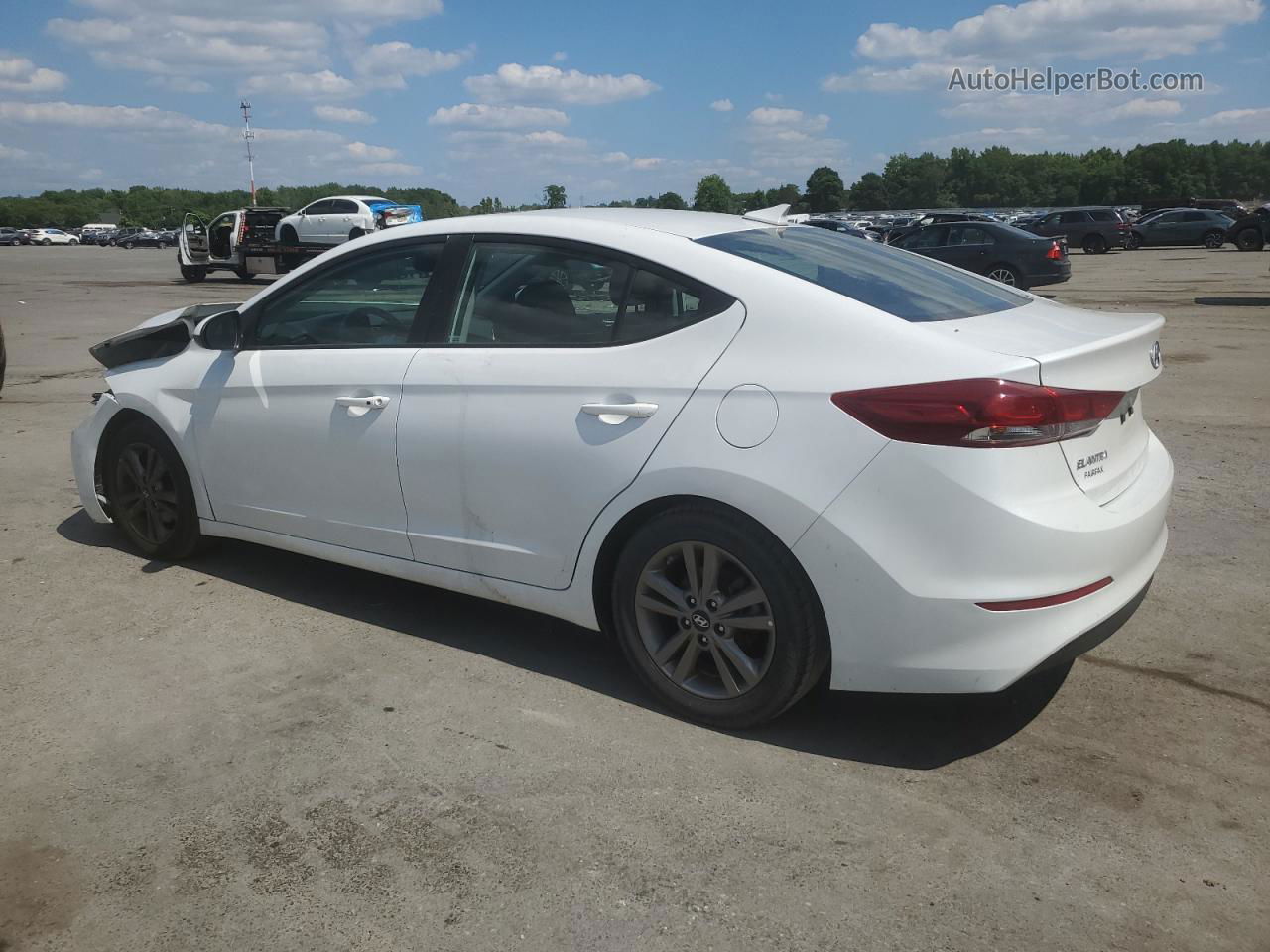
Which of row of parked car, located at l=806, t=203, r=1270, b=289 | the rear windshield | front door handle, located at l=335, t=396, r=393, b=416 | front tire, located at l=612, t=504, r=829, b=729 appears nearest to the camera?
front tire, located at l=612, t=504, r=829, b=729

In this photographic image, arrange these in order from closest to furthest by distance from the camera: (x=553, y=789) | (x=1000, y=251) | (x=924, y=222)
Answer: (x=553, y=789), (x=1000, y=251), (x=924, y=222)

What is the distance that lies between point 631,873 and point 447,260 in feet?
7.78

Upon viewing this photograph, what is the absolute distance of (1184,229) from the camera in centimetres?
4206

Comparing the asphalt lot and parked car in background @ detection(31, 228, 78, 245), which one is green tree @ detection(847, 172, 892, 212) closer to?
parked car in background @ detection(31, 228, 78, 245)

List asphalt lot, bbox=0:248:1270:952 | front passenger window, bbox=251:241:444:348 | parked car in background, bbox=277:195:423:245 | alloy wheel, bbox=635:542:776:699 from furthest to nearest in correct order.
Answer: parked car in background, bbox=277:195:423:245 < front passenger window, bbox=251:241:444:348 < alloy wheel, bbox=635:542:776:699 < asphalt lot, bbox=0:248:1270:952

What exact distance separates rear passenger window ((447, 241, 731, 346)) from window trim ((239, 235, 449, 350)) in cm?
16

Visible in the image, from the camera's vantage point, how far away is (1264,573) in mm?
4797

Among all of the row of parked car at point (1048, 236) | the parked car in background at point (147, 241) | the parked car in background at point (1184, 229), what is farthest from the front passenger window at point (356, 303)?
the parked car in background at point (147, 241)

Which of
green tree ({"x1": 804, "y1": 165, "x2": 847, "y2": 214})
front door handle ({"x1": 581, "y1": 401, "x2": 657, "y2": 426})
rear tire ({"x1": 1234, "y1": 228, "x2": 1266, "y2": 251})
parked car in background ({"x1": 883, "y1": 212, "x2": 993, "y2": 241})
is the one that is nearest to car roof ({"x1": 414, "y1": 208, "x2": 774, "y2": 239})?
front door handle ({"x1": 581, "y1": 401, "x2": 657, "y2": 426})

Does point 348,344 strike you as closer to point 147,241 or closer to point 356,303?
point 356,303

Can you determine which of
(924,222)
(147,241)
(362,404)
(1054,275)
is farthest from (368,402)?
(147,241)

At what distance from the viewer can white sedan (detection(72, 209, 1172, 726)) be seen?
2959 millimetres

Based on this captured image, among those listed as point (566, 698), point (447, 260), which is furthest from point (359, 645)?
point (447, 260)

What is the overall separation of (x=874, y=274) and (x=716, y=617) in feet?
4.29
